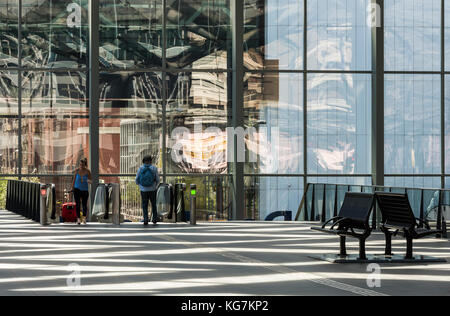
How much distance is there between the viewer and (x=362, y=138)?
1030 inches

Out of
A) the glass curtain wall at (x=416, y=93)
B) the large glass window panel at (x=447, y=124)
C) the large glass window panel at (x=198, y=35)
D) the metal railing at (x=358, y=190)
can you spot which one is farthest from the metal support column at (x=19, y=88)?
the large glass window panel at (x=447, y=124)

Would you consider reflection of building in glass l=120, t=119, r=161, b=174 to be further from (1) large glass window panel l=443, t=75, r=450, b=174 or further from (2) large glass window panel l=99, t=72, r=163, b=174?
(1) large glass window panel l=443, t=75, r=450, b=174

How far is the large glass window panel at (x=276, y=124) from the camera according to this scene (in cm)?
2561

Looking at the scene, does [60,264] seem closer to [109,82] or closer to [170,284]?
[170,284]

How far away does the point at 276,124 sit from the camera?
25750 mm

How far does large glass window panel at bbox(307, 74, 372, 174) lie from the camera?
2589 cm

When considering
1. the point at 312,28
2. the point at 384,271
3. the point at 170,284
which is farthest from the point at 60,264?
the point at 312,28

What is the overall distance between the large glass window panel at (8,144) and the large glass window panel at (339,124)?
8595 millimetres

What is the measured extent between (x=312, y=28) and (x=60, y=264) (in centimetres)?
1549

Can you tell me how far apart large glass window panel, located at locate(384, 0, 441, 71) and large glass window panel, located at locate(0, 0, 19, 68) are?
1099 centimetres

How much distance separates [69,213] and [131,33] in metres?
6.34
